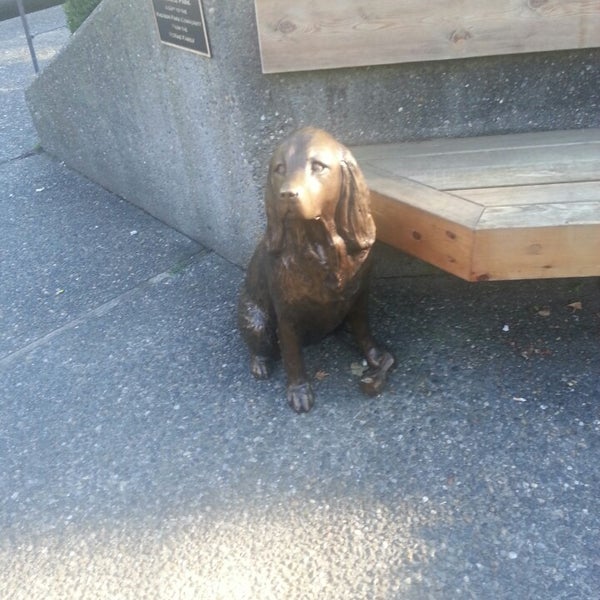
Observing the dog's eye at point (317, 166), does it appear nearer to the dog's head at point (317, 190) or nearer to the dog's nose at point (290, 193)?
the dog's head at point (317, 190)

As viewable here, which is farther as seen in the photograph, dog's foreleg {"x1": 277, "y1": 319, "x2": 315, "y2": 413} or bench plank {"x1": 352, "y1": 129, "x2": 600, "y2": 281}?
dog's foreleg {"x1": 277, "y1": 319, "x2": 315, "y2": 413}

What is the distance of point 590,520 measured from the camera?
2195 mm

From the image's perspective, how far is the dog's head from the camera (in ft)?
6.95

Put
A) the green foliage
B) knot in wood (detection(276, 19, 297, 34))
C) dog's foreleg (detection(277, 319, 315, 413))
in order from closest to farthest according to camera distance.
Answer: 1. dog's foreleg (detection(277, 319, 315, 413))
2. knot in wood (detection(276, 19, 297, 34))
3. the green foliage

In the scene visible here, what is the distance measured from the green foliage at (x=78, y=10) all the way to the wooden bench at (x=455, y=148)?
3.51 metres

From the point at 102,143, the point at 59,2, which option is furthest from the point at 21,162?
the point at 59,2

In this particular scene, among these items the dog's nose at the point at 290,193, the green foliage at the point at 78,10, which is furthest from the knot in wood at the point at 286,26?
the green foliage at the point at 78,10

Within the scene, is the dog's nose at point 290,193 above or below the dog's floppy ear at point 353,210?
above

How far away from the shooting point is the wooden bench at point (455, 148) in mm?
2363

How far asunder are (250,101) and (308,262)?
1.00m

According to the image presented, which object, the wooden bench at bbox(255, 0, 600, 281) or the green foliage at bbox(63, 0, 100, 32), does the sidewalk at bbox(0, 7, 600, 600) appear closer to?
the wooden bench at bbox(255, 0, 600, 281)

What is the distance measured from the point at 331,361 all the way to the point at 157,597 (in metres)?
1.18

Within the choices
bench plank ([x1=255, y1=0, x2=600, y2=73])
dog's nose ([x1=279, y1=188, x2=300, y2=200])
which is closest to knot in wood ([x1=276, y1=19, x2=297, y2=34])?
bench plank ([x1=255, y1=0, x2=600, y2=73])

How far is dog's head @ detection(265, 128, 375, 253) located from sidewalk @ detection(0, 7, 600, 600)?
0.76 meters
